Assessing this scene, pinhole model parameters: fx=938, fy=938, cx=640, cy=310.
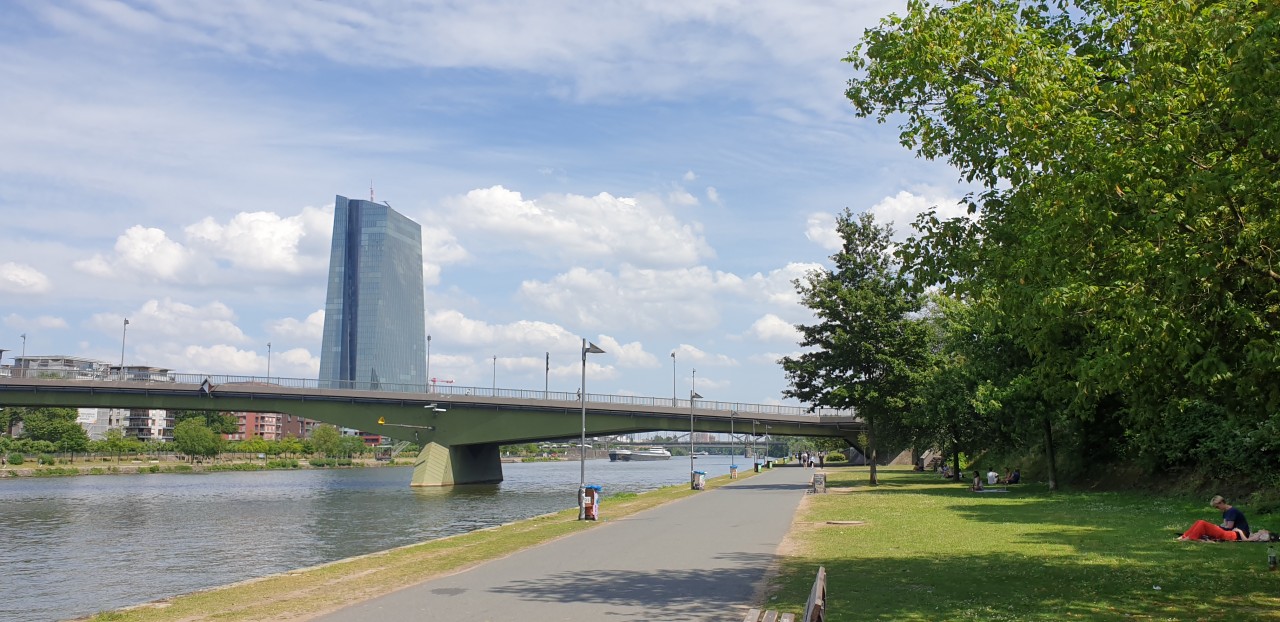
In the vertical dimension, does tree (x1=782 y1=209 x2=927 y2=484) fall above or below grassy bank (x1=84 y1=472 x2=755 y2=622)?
above

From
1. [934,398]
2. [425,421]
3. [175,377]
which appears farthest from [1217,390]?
[175,377]

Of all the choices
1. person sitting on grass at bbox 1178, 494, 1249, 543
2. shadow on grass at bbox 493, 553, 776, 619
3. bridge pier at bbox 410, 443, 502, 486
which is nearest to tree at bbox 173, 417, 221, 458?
bridge pier at bbox 410, 443, 502, 486

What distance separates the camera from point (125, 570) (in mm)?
24875

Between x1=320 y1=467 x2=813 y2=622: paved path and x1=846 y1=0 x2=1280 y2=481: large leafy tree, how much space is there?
5681 millimetres

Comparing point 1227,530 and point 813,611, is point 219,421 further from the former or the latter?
point 813,611

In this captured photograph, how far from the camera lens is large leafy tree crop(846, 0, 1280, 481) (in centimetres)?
915

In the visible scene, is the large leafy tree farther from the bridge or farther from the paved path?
the bridge

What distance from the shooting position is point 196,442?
129 metres

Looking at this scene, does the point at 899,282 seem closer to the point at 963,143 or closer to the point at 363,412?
the point at 963,143

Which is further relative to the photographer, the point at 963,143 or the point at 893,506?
the point at 893,506

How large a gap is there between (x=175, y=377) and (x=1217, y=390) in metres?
78.9

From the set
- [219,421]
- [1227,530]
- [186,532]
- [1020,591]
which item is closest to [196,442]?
Answer: [219,421]

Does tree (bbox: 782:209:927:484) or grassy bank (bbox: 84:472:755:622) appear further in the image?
tree (bbox: 782:209:927:484)

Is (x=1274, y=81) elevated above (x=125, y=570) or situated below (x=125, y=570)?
above
